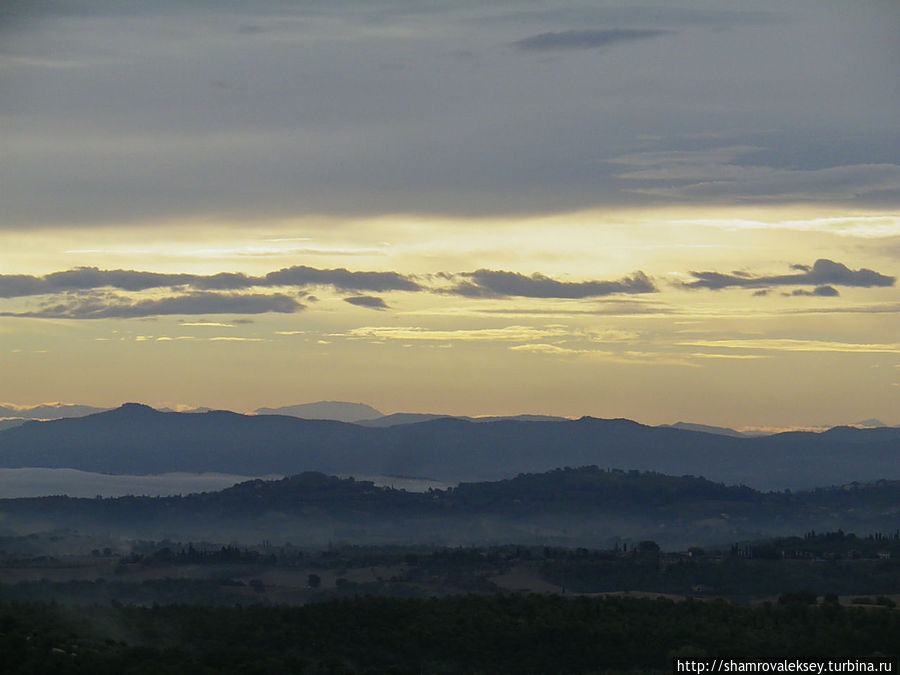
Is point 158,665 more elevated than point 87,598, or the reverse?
point 158,665

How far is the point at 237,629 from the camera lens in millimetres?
96625

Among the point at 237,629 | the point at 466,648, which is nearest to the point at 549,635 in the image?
the point at 466,648

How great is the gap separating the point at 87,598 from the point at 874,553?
112682 millimetres

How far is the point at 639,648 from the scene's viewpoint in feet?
311

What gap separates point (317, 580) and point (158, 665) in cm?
13296

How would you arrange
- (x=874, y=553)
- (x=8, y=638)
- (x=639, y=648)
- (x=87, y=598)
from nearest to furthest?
(x=8, y=638) < (x=639, y=648) < (x=87, y=598) < (x=874, y=553)

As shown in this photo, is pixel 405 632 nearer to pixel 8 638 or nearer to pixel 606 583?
pixel 8 638

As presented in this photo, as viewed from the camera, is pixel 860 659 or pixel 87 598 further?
pixel 87 598

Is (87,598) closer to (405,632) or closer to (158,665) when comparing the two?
(405,632)

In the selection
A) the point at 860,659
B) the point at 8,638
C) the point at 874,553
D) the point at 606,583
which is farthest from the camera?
the point at 874,553

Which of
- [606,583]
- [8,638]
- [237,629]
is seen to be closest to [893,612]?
[237,629]

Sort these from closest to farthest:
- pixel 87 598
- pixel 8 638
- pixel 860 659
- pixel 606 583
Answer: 1. pixel 8 638
2. pixel 860 659
3. pixel 87 598
4. pixel 606 583

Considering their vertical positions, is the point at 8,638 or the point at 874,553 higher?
the point at 8,638

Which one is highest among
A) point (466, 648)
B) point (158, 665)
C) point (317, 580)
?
point (158, 665)
